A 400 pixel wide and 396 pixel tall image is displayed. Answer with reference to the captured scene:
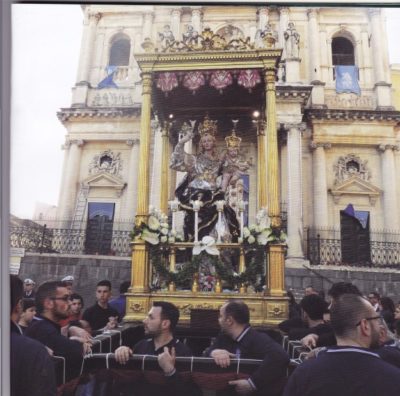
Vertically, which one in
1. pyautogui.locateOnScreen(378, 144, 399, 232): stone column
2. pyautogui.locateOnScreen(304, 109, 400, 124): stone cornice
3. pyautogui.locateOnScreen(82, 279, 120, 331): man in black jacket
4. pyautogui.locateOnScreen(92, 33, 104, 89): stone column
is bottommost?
pyautogui.locateOnScreen(82, 279, 120, 331): man in black jacket

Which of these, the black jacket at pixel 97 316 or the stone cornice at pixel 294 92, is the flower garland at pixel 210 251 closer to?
the black jacket at pixel 97 316

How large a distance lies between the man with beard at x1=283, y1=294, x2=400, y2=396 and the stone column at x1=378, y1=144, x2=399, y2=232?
1029cm

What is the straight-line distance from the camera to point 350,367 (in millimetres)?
2070

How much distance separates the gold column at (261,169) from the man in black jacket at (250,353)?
3.21 m

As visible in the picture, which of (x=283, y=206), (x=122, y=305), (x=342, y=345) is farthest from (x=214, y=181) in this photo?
(x=283, y=206)

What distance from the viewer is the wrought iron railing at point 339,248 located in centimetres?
940

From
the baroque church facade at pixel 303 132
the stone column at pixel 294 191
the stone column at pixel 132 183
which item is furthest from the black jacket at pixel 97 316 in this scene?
the stone column at pixel 294 191

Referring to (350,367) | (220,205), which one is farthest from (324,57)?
(350,367)

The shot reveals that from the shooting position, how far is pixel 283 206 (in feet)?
42.3

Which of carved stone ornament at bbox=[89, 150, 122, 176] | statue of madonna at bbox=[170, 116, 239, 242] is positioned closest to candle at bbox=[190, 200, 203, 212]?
statue of madonna at bbox=[170, 116, 239, 242]

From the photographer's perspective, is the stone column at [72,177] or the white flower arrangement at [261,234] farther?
the stone column at [72,177]

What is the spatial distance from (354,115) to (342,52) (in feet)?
8.70

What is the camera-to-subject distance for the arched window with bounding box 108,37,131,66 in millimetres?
13062

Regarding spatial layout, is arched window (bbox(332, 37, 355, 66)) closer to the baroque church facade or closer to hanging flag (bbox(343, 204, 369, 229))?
the baroque church facade
